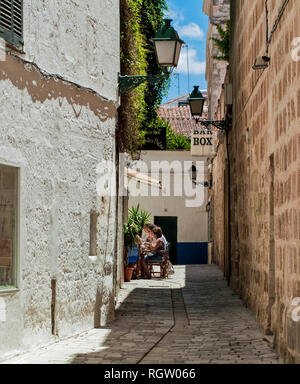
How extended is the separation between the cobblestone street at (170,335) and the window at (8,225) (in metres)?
0.86

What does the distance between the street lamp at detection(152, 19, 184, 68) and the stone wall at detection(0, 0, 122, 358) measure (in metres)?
0.65

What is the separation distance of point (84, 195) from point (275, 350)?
326 centimetres

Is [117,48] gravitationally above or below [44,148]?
above

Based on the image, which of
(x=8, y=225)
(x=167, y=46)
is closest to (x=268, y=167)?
(x=167, y=46)

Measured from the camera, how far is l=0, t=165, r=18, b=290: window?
7.89 meters

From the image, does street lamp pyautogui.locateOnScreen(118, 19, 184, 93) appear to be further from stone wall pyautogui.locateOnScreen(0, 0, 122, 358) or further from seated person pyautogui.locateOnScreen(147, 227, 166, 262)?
seated person pyautogui.locateOnScreen(147, 227, 166, 262)

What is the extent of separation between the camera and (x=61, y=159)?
9.20 meters

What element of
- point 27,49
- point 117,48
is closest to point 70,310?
point 27,49

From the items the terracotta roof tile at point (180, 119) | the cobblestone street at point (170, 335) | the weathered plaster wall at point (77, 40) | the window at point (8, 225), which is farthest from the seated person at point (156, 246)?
the terracotta roof tile at point (180, 119)

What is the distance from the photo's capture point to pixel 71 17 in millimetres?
9578

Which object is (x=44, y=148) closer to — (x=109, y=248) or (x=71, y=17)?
(x=71, y=17)

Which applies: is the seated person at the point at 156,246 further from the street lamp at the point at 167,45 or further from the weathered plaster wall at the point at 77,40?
the street lamp at the point at 167,45

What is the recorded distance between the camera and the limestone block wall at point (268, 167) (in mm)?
7148

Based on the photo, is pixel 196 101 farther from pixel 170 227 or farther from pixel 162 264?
pixel 170 227
